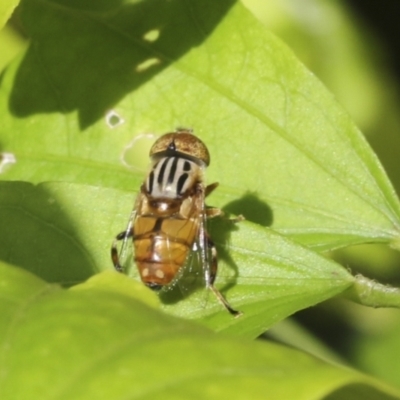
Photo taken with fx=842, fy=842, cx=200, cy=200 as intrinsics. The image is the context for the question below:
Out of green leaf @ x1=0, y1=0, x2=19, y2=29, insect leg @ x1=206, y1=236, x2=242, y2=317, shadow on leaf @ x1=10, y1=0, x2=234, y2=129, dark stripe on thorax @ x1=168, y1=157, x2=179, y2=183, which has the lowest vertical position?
insect leg @ x1=206, y1=236, x2=242, y2=317

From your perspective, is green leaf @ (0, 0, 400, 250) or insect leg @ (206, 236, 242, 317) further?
green leaf @ (0, 0, 400, 250)

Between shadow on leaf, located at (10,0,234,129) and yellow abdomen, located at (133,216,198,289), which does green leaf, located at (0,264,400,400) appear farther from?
shadow on leaf, located at (10,0,234,129)

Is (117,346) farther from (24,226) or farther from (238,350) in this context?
(24,226)

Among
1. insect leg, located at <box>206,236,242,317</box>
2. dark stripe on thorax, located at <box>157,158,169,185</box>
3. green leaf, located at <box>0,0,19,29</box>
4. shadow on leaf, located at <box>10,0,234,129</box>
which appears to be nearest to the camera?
green leaf, located at <box>0,0,19,29</box>

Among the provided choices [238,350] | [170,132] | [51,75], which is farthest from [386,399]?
[51,75]

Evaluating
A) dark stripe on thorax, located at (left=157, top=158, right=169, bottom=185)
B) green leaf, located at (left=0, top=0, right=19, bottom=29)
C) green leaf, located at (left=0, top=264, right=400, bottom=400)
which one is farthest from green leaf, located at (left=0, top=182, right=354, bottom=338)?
green leaf, located at (left=0, top=264, right=400, bottom=400)

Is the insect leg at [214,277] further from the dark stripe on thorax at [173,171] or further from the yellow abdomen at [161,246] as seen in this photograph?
the dark stripe on thorax at [173,171]

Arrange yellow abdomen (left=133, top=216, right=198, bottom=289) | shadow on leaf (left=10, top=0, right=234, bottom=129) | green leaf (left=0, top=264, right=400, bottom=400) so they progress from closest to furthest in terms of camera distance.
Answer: green leaf (left=0, top=264, right=400, bottom=400)
yellow abdomen (left=133, top=216, right=198, bottom=289)
shadow on leaf (left=10, top=0, right=234, bottom=129)

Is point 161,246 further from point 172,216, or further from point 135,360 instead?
point 135,360
